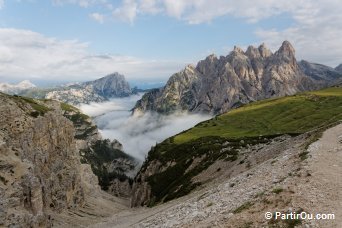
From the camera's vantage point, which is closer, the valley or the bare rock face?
the valley

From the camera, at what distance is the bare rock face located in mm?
96375

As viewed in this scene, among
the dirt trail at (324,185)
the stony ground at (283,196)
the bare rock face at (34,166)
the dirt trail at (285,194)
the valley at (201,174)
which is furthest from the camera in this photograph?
the bare rock face at (34,166)

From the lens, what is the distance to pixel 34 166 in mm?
135000

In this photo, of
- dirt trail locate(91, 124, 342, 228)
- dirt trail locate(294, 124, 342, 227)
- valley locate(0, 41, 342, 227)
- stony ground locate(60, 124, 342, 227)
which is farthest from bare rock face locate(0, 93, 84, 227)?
dirt trail locate(294, 124, 342, 227)

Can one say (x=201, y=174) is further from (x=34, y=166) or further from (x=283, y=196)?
(x=283, y=196)

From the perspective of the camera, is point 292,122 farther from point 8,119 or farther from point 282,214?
point 282,214

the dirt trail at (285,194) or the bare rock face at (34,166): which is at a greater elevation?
the dirt trail at (285,194)

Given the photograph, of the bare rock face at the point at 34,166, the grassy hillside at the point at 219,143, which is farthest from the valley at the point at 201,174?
the grassy hillside at the point at 219,143

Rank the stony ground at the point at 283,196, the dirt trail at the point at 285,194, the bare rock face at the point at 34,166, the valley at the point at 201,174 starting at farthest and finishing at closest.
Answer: the bare rock face at the point at 34,166
the valley at the point at 201,174
the dirt trail at the point at 285,194
the stony ground at the point at 283,196

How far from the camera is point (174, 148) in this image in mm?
174125

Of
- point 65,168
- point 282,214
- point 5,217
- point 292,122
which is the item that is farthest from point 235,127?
point 282,214

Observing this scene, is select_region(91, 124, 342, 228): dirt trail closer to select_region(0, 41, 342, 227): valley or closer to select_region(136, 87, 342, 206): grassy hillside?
select_region(0, 41, 342, 227): valley

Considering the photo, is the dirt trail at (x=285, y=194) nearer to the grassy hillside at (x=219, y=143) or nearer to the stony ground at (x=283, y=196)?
the stony ground at (x=283, y=196)

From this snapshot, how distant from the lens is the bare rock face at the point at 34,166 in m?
96.4
